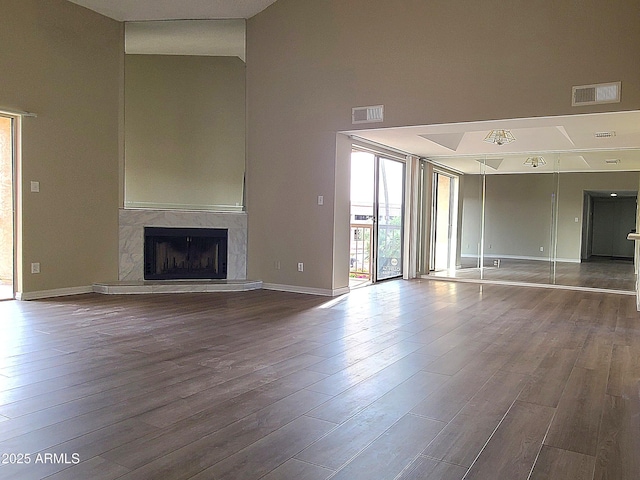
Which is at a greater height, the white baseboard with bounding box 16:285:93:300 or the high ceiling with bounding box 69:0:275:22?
the high ceiling with bounding box 69:0:275:22

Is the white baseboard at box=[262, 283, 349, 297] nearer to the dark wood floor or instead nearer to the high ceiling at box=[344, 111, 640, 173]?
the dark wood floor

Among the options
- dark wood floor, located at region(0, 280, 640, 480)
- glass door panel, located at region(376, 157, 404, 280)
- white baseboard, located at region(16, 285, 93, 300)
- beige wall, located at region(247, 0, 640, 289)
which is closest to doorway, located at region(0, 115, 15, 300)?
white baseboard, located at region(16, 285, 93, 300)

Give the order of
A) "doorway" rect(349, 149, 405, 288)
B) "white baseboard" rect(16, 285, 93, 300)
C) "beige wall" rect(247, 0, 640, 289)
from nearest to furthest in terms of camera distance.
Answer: "beige wall" rect(247, 0, 640, 289)
"white baseboard" rect(16, 285, 93, 300)
"doorway" rect(349, 149, 405, 288)

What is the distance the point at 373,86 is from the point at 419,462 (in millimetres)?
5133

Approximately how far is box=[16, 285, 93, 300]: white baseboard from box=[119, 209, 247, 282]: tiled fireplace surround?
0.53m

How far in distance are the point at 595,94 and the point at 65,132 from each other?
20.2ft

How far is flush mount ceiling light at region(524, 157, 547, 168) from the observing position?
28.5 feet

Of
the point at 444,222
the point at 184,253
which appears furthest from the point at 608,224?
the point at 184,253

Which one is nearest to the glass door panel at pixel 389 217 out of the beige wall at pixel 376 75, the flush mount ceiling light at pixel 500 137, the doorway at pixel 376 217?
the doorway at pixel 376 217

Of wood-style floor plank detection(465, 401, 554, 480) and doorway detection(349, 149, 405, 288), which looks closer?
wood-style floor plank detection(465, 401, 554, 480)

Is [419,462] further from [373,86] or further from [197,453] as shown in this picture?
[373,86]

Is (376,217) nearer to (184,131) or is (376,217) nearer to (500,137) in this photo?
(500,137)

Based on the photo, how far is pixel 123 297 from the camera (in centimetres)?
639

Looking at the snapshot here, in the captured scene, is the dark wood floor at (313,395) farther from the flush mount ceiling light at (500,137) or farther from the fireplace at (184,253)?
the flush mount ceiling light at (500,137)
